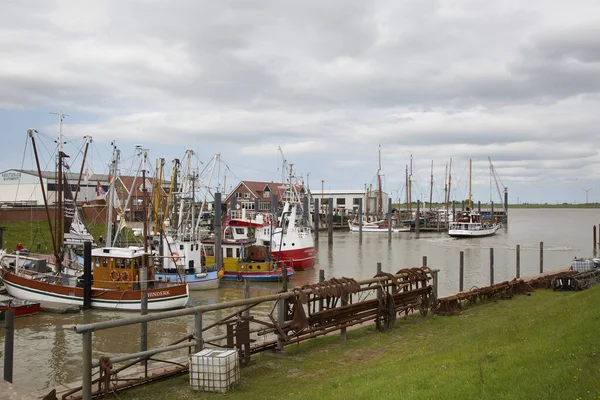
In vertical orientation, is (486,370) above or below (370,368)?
above

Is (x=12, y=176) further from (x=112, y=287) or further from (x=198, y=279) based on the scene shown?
(x=112, y=287)

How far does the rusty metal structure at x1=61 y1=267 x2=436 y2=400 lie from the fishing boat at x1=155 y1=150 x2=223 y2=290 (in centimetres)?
1748

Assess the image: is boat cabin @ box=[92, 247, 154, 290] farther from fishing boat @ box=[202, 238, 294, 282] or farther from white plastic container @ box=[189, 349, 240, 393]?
white plastic container @ box=[189, 349, 240, 393]

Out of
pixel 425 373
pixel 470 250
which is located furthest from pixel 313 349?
pixel 470 250

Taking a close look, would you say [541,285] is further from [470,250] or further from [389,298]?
[470,250]

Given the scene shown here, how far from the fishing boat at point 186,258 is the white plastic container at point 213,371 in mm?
21524

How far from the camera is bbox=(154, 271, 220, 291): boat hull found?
3347 cm

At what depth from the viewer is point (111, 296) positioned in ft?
90.0

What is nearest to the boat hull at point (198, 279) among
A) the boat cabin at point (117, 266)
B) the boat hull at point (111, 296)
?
the boat cabin at point (117, 266)

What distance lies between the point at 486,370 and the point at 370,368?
3.23 metres

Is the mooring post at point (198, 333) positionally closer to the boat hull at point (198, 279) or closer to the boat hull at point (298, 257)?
the boat hull at point (198, 279)

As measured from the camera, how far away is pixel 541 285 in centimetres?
2531

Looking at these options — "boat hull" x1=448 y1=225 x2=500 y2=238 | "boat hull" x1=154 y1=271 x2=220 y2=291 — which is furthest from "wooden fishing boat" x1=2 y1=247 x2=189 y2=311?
"boat hull" x1=448 y1=225 x2=500 y2=238

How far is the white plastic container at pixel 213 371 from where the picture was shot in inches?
391
